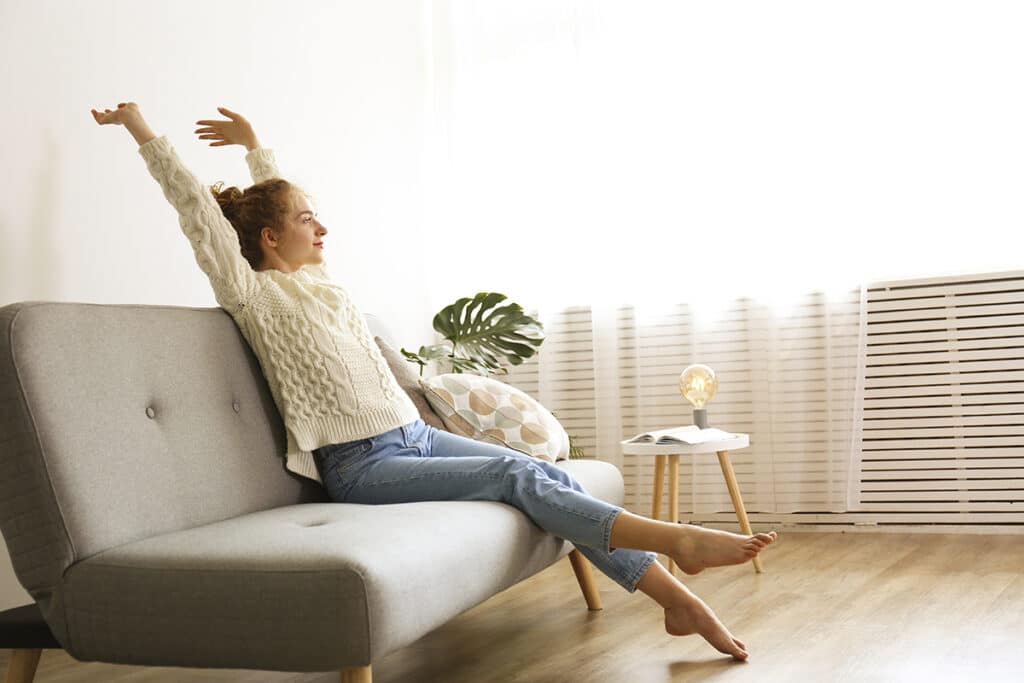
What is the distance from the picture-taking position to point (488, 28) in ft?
13.9

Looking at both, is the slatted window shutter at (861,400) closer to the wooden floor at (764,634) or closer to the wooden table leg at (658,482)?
the wooden floor at (764,634)

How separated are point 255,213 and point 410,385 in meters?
0.60

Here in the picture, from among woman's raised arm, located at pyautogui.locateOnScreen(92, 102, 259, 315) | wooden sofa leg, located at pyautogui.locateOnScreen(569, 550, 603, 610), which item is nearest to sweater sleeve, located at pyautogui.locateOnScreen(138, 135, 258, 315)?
woman's raised arm, located at pyautogui.locateOnScreen(92, 102, 259, 315)

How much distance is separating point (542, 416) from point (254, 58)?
4.77ft

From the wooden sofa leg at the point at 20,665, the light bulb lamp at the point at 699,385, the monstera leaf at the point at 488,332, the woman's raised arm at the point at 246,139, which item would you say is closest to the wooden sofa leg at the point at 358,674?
the wooden sofa leg at the point at 20,665

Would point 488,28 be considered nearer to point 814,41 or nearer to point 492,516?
point 814,41

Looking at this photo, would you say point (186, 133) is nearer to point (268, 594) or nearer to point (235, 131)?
point (235, 131)

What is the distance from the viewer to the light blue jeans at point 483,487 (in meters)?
2.02

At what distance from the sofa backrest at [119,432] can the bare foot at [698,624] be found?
82cm

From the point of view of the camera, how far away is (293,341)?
2.18 metres

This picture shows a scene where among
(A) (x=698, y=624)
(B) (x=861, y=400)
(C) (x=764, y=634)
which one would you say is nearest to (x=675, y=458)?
(C) (x=764, y=634)

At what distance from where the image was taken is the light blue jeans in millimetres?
2021

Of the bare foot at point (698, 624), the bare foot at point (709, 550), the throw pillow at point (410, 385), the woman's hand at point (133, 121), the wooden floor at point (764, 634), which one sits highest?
the woman's hand at point (133, 121)

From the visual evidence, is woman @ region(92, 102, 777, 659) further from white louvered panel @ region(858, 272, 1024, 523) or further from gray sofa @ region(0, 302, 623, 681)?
white louvered panel @ region(858, 272, 1024, 523)
